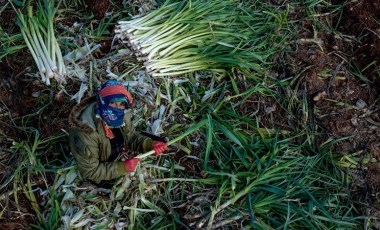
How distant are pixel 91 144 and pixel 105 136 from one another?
11 centimetres

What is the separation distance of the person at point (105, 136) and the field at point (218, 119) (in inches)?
9.3

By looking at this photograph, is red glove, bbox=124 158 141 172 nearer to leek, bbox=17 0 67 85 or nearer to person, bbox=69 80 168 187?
person, bbox=69 80 168 187

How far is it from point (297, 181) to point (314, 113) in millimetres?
653

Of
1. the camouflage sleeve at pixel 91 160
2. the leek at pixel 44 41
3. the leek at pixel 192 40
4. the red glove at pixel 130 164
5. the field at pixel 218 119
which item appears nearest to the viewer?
the camouflage sleeve at pixel 91 160

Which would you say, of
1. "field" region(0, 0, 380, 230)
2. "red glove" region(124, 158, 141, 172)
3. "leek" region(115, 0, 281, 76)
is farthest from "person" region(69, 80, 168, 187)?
"leek" region(115, 0, 281, 76)

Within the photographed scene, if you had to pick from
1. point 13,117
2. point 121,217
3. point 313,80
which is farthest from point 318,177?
point 13,117

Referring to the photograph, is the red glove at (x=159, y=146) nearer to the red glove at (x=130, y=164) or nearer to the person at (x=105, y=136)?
the person at (x=105, y=136)

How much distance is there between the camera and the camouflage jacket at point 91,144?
3.05 metres

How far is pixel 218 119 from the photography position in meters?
3.83

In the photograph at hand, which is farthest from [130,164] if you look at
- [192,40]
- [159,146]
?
[192,40]

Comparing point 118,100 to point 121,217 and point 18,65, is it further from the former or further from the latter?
point 18,65

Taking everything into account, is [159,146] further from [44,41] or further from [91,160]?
[44,41]

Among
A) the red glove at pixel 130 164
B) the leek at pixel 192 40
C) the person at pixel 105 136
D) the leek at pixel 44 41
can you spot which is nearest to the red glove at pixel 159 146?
the person at pixel 105 136

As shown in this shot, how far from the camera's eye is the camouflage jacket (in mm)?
3047
